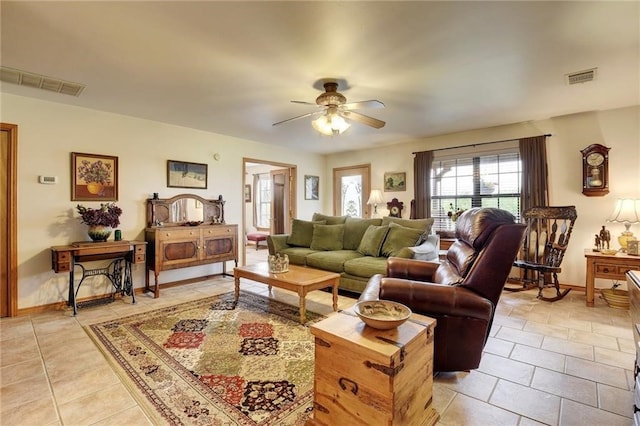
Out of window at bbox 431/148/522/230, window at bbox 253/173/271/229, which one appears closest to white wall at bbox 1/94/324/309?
window at bbox 253/173/271/229

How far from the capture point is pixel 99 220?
3510mm

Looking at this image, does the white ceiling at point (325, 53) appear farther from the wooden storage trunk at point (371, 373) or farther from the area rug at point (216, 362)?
the area rug at point (216, 362)

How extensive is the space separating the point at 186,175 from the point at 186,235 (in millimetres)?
1023

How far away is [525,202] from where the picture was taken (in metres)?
4.32

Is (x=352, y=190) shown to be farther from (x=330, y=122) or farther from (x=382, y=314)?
(x=382, y=314)

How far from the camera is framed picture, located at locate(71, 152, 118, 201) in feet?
11.7

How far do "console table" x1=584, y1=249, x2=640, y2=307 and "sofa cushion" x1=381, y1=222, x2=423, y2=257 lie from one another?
1.94 metres

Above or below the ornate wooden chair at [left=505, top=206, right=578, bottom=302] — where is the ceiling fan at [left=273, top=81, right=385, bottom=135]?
above

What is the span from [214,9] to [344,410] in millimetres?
2398

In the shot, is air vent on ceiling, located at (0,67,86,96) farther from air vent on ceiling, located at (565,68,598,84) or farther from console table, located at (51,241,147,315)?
air vent on ceiling, located at (565,68,598,84)

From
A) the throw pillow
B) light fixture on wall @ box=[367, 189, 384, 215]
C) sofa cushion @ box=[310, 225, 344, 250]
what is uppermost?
light fixture on wall @ box=[367, 189, 384, 215]

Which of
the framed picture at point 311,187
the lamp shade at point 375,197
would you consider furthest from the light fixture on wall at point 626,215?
the framed picture at point 311,187

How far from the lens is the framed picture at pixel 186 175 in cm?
442

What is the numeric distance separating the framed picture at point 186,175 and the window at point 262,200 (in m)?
3.98
